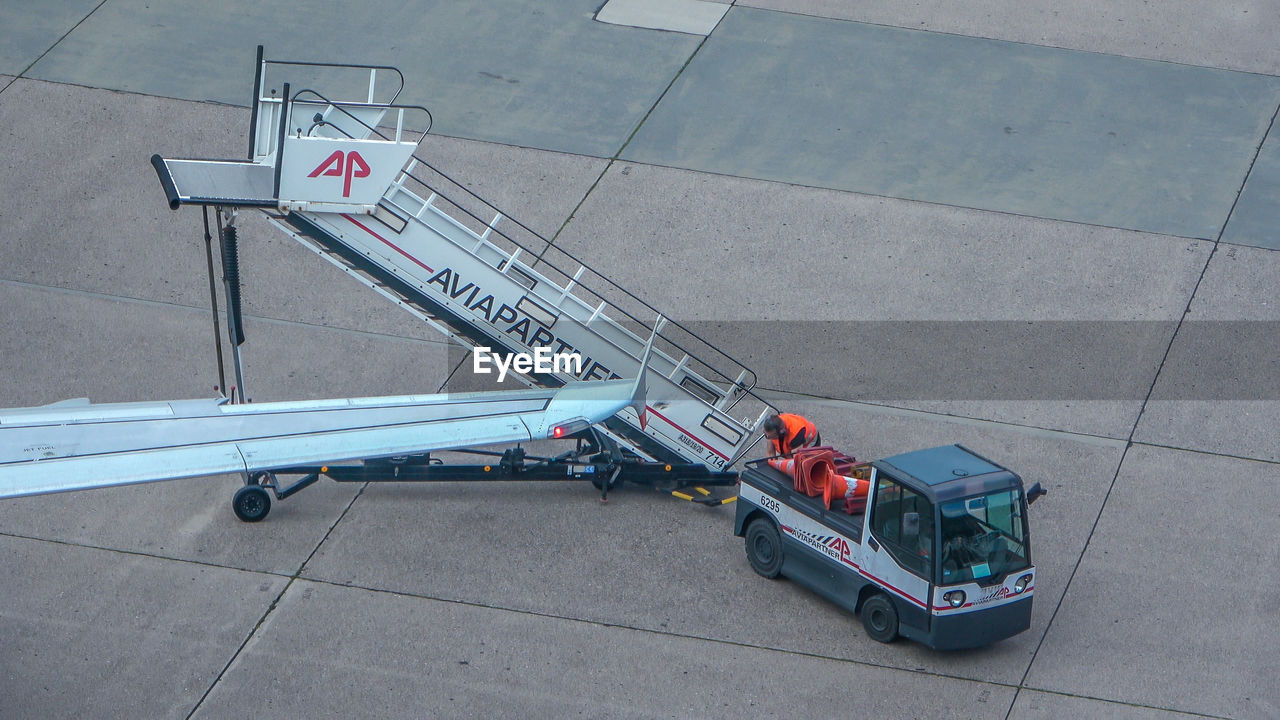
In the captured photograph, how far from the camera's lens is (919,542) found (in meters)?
12.0

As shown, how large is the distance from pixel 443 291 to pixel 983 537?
6.09 meters

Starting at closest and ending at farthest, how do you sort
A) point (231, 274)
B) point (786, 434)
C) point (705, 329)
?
point (231, 274), point (786, 434), point (705, 329)

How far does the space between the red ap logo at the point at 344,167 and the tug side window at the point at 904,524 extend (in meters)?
5.99

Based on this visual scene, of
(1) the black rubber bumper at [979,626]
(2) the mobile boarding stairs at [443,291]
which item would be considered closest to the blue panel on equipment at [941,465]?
(1) the black rubber bumper at [979,626]

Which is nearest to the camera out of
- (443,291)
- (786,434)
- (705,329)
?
(786,434)

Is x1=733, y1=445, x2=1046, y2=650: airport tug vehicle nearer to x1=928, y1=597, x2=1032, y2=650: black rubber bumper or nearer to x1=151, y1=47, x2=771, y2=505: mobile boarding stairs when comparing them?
x1=928, y1=597, x2=1032, y2=650: black rubber bumper

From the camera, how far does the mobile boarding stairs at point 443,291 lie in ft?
42.7

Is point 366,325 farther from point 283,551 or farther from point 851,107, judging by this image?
point 851,107

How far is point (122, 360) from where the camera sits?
16.4 m

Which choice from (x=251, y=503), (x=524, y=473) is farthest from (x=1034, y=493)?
(x=251, y=503)

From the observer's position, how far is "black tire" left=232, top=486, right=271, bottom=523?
13.9m

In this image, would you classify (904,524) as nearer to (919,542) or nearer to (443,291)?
(919,542)
